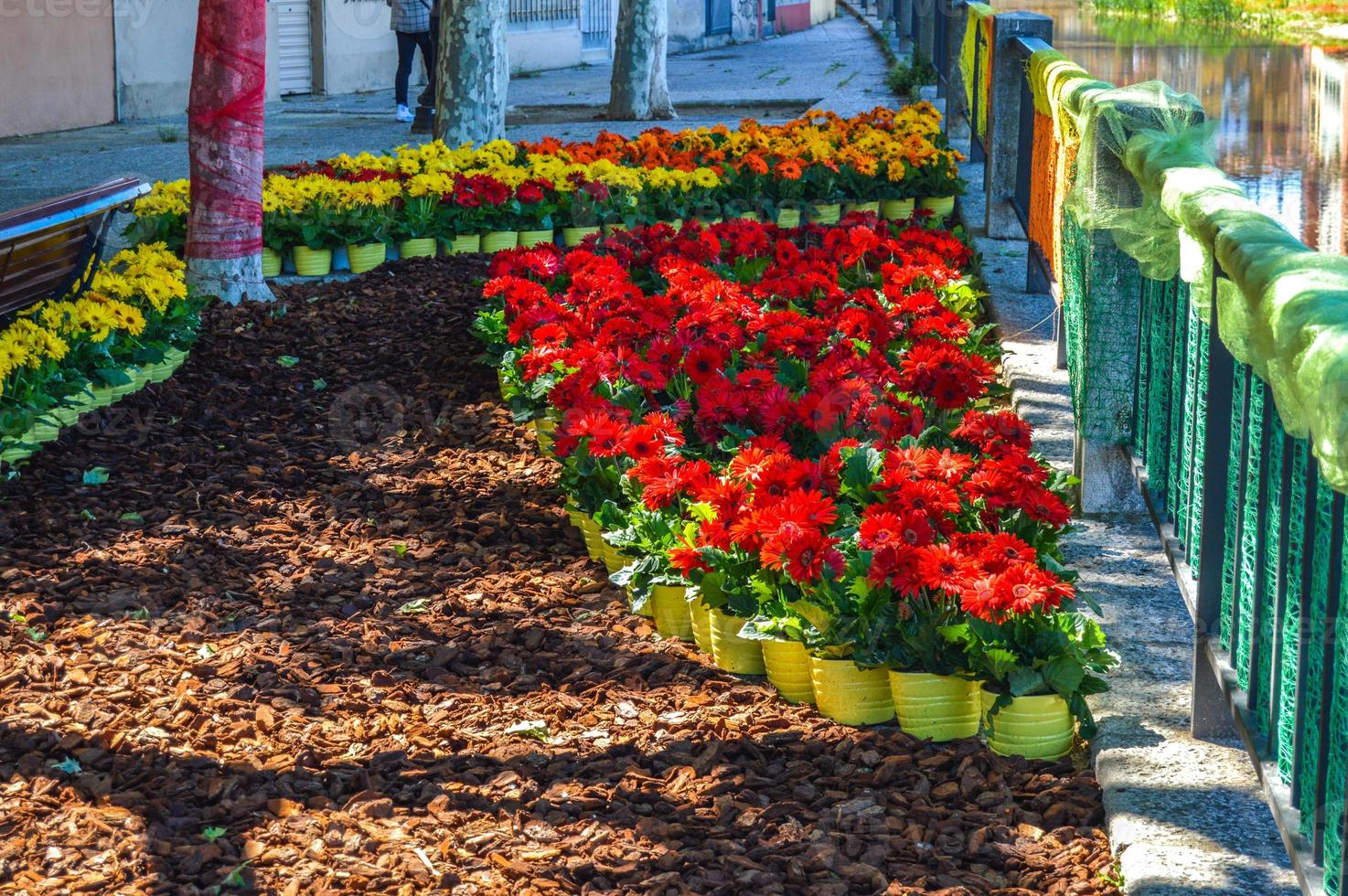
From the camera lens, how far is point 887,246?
23.9ft

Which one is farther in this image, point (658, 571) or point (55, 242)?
point (55, 242)

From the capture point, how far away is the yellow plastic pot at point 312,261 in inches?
345

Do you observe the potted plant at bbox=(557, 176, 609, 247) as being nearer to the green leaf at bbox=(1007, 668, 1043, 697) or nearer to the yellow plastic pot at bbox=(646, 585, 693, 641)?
the yellow plastic pot at bbox=(646, 585, 693, 641)

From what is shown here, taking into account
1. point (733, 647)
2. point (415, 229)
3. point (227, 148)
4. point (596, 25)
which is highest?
point (596, 25)

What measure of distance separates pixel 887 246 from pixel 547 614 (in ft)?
10.7

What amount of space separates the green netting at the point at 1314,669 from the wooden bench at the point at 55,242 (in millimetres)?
4885

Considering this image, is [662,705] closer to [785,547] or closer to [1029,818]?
[785,547]

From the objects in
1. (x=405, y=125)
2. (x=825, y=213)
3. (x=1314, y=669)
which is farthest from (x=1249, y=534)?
(x=405, y=125)

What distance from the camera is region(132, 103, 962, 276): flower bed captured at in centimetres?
890

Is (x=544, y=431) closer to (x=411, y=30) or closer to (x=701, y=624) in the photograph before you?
(x=701, y=624)

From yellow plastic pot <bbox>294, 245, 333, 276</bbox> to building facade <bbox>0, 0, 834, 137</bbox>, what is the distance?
7.97 metres

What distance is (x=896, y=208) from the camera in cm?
1000

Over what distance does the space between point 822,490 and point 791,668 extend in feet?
1.72

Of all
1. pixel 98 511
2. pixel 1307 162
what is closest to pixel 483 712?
pixel 98 511
